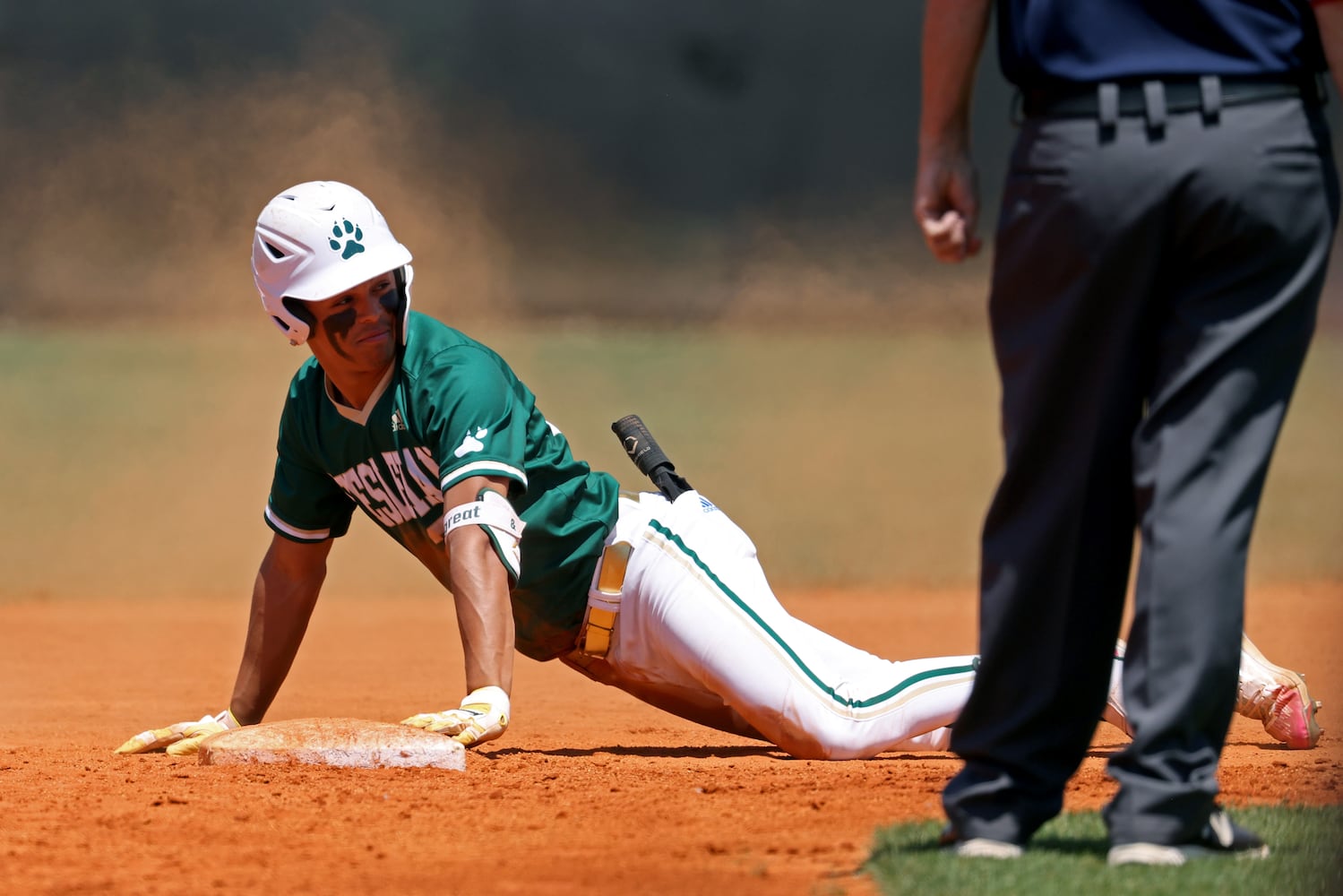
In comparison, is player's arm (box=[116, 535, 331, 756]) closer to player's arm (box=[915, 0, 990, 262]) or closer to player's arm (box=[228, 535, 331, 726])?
player's arm (box=[228, 535, 331, 726])

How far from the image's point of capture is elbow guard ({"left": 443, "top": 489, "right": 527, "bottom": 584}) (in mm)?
3238

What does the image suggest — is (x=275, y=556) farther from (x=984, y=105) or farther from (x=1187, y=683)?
(x=984, y=105)

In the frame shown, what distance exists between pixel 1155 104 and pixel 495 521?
176 centimetres

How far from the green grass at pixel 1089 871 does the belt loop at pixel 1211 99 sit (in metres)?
0.87

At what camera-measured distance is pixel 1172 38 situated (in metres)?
1.89

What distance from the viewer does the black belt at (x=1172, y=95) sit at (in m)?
1.86

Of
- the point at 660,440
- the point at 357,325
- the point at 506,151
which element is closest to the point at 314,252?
the point at 357,325

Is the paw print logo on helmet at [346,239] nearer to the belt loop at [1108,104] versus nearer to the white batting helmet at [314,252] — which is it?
the white batting helmet at [314,252]

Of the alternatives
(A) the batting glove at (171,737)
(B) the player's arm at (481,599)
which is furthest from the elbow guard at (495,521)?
(A) the batting glove at (171,737)

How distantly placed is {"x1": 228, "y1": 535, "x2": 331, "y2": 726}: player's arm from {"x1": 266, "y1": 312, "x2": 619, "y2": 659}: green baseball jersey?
0.06m

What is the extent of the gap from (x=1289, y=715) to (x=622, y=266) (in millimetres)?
9462

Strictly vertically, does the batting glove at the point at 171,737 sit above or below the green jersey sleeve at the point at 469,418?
below

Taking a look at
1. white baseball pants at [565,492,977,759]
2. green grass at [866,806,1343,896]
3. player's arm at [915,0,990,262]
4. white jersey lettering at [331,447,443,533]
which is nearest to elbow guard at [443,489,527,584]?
white jersey lettering at [331,447,443,533]

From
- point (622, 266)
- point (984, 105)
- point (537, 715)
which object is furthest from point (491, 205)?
point (537, 715)
